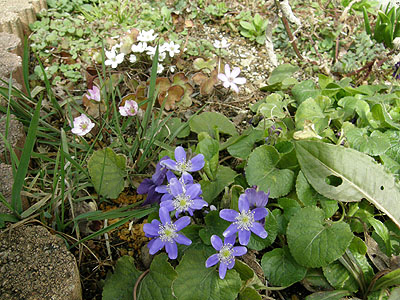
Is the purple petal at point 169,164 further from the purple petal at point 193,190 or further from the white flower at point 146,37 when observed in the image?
the white flower at point 146,37

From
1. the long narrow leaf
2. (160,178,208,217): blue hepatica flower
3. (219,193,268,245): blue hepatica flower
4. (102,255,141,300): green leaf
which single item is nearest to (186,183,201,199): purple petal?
(160,178,208,217): blue hepatica flower

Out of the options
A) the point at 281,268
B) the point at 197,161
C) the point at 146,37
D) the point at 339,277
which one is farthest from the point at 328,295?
the point at 146,37

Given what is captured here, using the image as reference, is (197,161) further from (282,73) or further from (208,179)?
(282,73)

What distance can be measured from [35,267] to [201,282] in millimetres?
522

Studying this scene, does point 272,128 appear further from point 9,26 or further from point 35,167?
point 9,26

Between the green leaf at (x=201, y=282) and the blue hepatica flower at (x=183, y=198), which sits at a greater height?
the blue hepatica flower at (x=183, y=198)

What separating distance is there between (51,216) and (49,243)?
215mm

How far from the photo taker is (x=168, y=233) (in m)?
1.22

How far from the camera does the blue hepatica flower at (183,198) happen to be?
1244 millimetres

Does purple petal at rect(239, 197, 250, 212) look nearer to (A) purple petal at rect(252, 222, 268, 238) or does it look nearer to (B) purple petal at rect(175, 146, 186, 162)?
(A) purple petal at rect(252, 222, 268, 238)

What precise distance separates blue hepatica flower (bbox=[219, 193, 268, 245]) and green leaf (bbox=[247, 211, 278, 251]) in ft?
0.33

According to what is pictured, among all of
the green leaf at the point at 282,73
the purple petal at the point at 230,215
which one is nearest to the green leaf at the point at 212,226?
the purple petal at the point at 230,215

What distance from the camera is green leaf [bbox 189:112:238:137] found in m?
1.73

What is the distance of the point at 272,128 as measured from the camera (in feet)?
5.31
